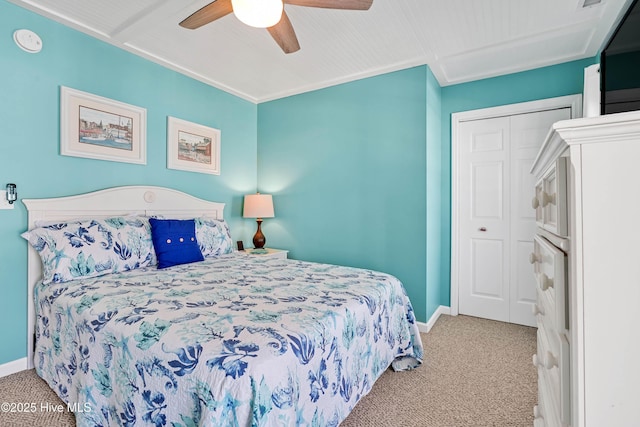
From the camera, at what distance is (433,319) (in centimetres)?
320

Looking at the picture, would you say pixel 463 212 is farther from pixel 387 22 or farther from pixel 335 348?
pixel 335 348

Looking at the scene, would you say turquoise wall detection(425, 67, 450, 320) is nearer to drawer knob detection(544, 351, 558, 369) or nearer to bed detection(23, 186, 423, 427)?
bed detection(23, 186, 423, 427)

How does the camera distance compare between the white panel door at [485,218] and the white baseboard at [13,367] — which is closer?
the white baseboard at [13,367]

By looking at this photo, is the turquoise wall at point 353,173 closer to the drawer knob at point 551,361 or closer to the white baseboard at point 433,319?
the white baseboard at point 433,319

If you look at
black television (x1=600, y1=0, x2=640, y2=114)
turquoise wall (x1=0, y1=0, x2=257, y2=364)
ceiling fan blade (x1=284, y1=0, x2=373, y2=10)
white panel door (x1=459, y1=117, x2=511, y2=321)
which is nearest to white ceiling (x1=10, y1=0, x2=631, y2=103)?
turquoise wall (x1=0, y1=0, x2=257, y2=364)

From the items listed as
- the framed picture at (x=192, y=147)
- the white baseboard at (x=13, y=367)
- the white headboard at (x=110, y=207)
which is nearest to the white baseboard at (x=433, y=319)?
the white headboard at (x=110, y=207)

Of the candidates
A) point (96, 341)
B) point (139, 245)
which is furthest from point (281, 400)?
point (139, 245)

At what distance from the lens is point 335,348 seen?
58.1 inches

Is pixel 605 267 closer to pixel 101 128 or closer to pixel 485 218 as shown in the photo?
pixel 485 218

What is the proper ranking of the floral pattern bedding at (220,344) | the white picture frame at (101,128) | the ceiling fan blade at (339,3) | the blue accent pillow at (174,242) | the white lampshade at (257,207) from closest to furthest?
the floral pattern bedding at (220,344), the ceiling fan blade at (339,3), the white picture frame at (101,128), the blue accent pillow at (174,242), the white lampshade at (257,207)

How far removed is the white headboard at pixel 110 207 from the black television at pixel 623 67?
10.5ft

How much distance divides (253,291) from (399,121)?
2.24m

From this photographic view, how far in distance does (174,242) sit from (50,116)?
1.30 meters

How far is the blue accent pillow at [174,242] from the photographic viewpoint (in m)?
2.51
